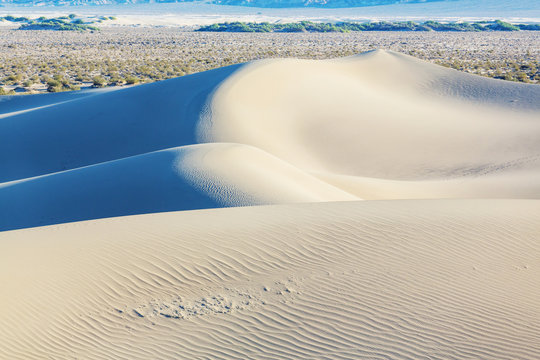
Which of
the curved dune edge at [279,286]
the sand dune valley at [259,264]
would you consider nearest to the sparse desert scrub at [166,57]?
the sand dune valley at [259,264]

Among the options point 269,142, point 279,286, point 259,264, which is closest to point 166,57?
point 269,142

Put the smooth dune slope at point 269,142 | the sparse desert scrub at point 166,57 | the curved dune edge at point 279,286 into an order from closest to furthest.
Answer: the curved dune edge at point 279,286 < the smooth dune slope at point 269,142 < the sparse desert scrub at point 166,57

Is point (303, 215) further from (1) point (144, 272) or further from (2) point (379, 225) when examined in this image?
(1) point (144, 272)

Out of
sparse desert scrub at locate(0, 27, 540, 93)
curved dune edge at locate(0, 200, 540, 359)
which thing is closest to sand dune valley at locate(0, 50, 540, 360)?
curved dune edge at locate(0, 200, 540, 359)

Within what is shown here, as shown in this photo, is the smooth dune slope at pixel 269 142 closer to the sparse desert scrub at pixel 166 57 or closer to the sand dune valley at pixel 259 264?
the sand dune valley at pixel 259 264

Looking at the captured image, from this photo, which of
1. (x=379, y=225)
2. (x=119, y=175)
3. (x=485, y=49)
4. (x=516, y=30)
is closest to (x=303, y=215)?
(x=379, y=225)

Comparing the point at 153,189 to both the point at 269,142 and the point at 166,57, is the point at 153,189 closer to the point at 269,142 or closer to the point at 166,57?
the point at 269,142

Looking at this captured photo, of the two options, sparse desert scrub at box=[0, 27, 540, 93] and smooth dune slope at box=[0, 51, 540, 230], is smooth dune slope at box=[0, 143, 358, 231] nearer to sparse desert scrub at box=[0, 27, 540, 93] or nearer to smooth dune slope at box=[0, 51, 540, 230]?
smooth dune slope at box=[0, 51, 540, 230]
